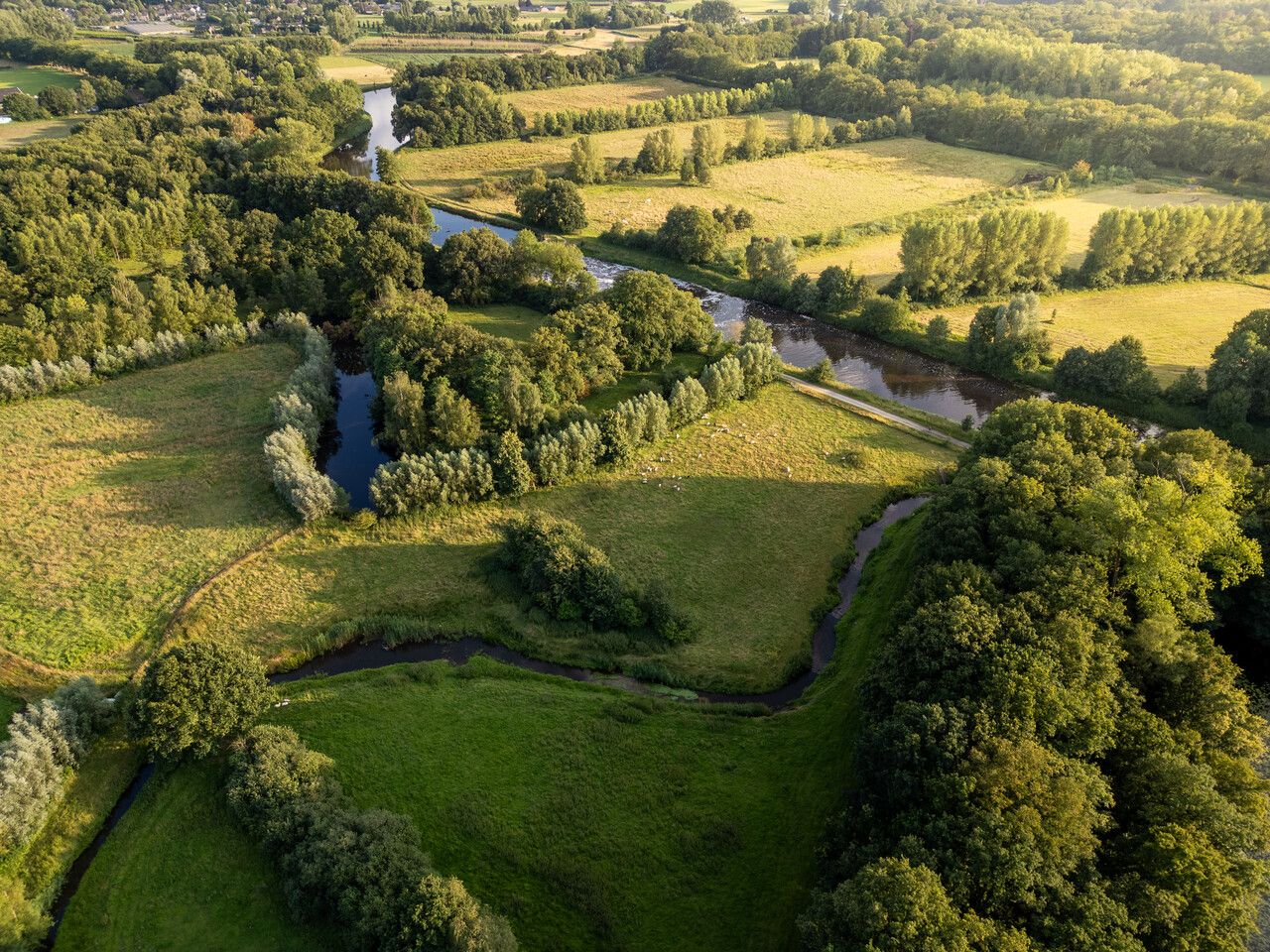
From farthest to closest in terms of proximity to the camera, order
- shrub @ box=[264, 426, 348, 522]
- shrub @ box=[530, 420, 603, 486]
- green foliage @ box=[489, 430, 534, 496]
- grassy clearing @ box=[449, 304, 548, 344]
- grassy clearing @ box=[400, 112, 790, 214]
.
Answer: grassy clearing @ box=[400, 112, 790, 214], grassy clearing @ box=[449, 304, 548, 344], shrub @ box=[530, 420, 603, 486], green foliage @ box=[489, 430, 534, 496], shrub @ box=[264, 426, 348, 522]

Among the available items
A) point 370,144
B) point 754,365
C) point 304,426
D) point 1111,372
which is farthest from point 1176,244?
point 370,144

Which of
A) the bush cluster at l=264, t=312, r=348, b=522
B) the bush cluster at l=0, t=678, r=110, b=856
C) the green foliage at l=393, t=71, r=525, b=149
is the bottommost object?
the bush cluster at l=0, t=678, r=110, b=856

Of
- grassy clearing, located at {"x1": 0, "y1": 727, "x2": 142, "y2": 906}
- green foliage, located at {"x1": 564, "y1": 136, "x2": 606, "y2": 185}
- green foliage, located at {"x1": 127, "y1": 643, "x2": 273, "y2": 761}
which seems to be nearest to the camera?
grassy clearing, located at {"x1": 0, "y1": 727, "x2": 142, "y2": 906}

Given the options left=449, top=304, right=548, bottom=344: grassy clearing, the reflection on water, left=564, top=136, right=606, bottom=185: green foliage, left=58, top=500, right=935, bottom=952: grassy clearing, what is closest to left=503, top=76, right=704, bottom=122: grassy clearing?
the reflection on water

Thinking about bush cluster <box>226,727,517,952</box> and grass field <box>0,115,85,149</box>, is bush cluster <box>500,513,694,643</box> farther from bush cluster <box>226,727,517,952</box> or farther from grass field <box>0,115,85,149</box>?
grass field <box>0,115,85,149</box>

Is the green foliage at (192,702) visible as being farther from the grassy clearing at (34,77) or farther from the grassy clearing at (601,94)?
the grassy clearing at (34,77)

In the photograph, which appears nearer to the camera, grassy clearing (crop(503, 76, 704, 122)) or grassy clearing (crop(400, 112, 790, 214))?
grassy clearing (crop(400, 112, 790, 214))
